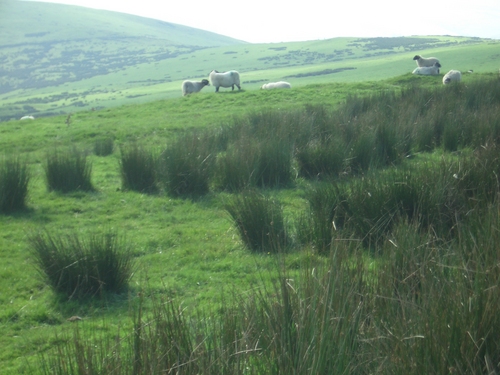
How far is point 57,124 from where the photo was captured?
18422 mm

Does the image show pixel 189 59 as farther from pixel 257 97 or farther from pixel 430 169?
pixel 430 169

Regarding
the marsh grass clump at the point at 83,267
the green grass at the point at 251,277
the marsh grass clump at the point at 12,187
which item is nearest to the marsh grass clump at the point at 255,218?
the green grass at the point at 251,277

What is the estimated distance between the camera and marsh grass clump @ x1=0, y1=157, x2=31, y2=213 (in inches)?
322

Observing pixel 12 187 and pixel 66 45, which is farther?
pixel 66 45

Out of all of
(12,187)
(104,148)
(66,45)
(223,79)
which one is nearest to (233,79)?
(223,79)

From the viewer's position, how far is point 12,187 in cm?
827

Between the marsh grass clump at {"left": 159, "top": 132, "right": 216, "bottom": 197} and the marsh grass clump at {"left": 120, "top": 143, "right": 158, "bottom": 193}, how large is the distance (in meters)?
0.36

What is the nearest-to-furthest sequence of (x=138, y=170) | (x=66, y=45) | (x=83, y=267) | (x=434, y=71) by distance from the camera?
(x=83, y=267) → (x=138, y=170) → (x=434, y=71) → (x=66, y=45)

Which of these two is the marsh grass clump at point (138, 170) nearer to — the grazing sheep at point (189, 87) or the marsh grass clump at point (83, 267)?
the marsh grass clump at point (83, 267)

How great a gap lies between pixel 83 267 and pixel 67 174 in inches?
181

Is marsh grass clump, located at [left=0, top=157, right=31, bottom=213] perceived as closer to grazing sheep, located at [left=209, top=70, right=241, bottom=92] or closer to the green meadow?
the green meadow

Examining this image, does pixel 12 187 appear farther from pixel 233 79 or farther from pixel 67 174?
pixel 233 79

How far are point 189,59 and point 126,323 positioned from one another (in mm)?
101398

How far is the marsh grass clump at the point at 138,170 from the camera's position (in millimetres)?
Answer: 9281
